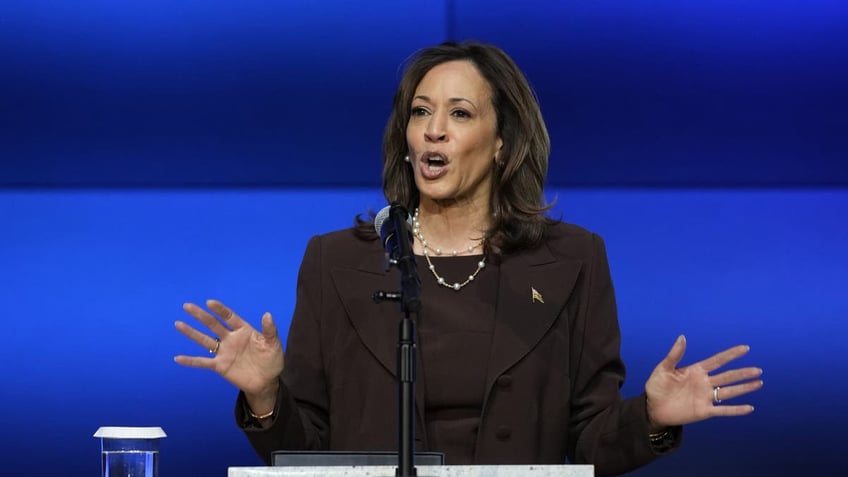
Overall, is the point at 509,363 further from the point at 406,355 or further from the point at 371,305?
the point at 406,355

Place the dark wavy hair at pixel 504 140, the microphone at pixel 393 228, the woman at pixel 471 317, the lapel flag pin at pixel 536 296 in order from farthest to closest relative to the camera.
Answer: the dark wavy hair at pixel 504 140 → the lapel flag pin at pixel 536 296 → the woman at pixel 471 317 → the microphone at pixel 393 228

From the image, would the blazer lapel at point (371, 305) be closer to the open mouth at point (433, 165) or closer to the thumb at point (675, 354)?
the open mouth at point (433, 165)

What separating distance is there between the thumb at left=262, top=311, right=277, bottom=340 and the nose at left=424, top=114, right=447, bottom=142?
708 mm

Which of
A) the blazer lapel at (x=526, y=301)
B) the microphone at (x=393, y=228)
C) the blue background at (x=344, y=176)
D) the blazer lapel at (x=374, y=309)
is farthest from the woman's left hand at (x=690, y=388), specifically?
the blue background at (x=344, y=176)

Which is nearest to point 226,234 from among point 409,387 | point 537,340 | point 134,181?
point 134,181

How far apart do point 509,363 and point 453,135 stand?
54 centimetres

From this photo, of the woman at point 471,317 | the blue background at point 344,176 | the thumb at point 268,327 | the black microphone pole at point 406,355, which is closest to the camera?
the black microphone pole at point 406,355

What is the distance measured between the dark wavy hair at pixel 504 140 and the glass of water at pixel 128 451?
32.3 inches

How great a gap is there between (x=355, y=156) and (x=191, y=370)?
0.79 meters

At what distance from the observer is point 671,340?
12.4ft

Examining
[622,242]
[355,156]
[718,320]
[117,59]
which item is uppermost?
[117,59]

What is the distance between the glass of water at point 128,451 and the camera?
2598 millimetres

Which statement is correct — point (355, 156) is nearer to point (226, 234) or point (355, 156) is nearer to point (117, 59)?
point (226, 234)

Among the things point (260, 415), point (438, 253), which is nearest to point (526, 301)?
point (438, 253)
